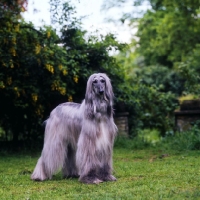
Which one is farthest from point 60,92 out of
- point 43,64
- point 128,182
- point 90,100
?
point 128,182

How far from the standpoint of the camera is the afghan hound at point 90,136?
6605 mm

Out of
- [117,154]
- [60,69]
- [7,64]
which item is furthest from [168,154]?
[7,64]

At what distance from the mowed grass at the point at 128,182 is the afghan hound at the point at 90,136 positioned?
8.4 inches

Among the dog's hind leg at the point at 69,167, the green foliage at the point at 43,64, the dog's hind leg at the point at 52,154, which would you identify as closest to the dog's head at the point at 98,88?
the dog's hind leg at the point at 52,154

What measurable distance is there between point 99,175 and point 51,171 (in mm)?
830

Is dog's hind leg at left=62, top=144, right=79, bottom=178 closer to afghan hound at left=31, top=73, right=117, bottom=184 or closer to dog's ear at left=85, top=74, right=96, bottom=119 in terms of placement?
afghan hound at left=31, top=73, right=117, bottom=184

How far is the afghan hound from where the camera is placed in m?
6.61

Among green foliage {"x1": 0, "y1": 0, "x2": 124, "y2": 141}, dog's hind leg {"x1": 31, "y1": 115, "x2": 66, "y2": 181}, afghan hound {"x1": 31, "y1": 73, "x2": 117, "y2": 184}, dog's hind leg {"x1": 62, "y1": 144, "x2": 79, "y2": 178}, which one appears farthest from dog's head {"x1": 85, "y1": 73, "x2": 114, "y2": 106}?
green foliage {"x1": 0, "y1": 0, "x2": 124, "y2": 141}

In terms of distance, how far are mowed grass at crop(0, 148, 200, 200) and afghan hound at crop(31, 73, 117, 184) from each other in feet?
0.70

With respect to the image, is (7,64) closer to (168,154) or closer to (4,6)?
(4,6)

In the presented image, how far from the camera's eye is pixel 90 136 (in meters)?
6.64

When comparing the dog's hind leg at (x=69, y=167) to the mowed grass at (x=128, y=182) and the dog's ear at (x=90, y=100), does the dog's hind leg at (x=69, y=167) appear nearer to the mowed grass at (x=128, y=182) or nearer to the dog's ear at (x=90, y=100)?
the mowed grass at (x=128, y=182)

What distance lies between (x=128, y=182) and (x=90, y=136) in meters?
0.82

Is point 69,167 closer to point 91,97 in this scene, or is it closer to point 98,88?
point 91,97
